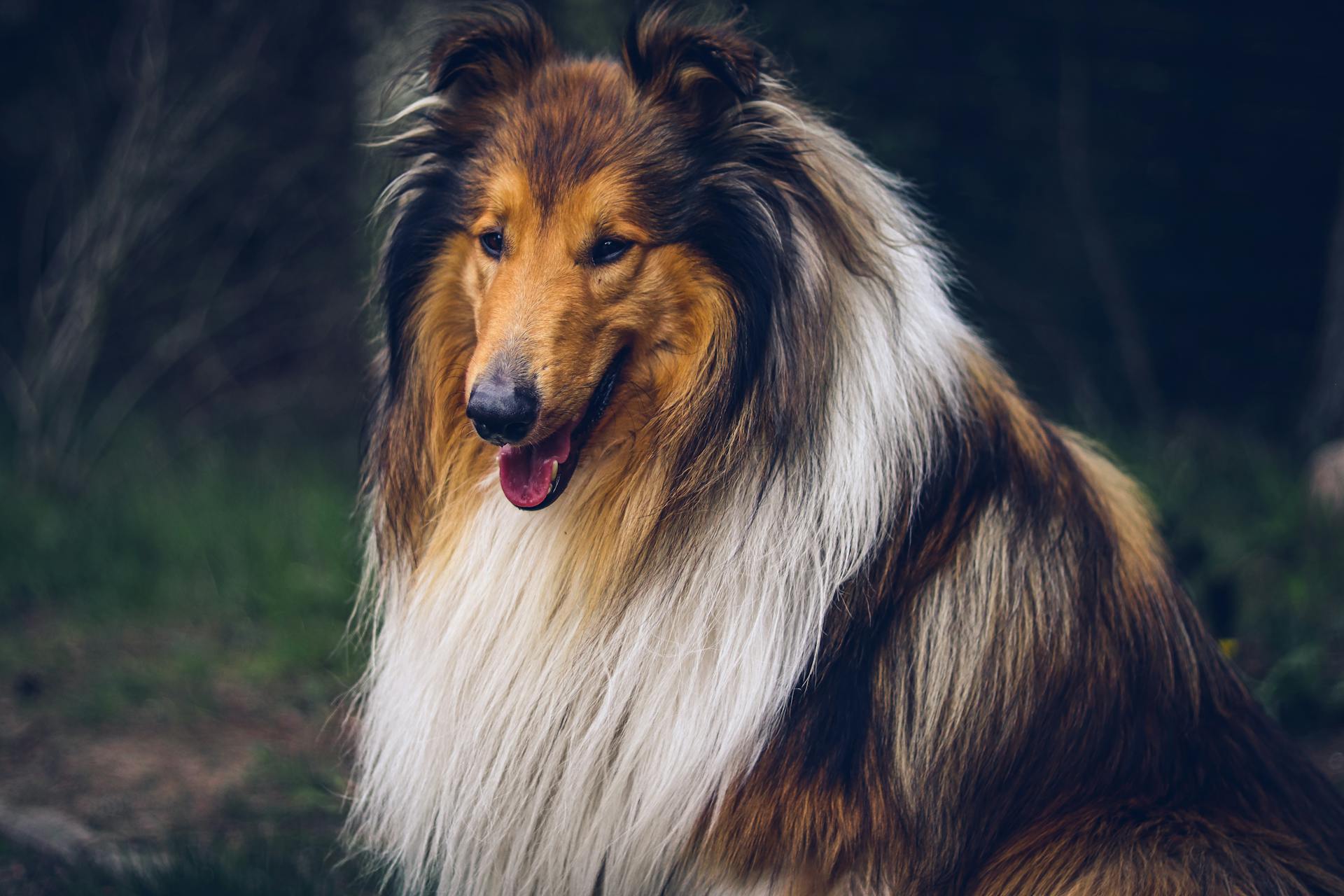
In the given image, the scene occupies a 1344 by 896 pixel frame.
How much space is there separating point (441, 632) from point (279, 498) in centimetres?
343

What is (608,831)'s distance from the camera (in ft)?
7.38

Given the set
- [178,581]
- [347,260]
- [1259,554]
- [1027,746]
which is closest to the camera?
[1027,746]

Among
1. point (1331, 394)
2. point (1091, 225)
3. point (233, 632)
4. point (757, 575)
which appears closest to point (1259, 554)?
point (1331, 394)

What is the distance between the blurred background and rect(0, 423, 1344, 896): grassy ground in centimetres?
2

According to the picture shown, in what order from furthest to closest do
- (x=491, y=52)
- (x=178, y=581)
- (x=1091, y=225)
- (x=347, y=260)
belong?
(x=347, y=260)
(x=1091, y=225)
(x=178, y=581)
(x=491, y=52)

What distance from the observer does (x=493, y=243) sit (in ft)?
7.52

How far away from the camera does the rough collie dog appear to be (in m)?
2.13

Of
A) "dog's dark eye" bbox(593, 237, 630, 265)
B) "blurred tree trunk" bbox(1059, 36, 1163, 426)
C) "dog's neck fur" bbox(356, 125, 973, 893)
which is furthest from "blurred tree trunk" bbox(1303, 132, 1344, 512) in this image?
"dog's dark eye" bbox(593, 237, 630, 265)

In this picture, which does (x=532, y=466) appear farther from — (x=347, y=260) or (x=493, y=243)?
(x=347, y=260)

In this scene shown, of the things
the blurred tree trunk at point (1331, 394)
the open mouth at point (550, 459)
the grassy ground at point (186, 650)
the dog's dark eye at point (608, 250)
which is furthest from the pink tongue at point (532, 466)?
the blurred tree trunk at point (1331, 394)

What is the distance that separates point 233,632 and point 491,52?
3.00 meters

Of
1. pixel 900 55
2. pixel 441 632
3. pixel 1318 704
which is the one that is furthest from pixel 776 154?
pixel 900 55

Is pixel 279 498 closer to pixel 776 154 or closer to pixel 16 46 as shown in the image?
pixel 16 46

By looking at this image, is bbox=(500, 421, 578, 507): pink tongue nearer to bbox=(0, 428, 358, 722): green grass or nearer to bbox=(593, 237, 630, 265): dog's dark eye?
bbox=(593, 237, 630, 265): dog's dark eye
